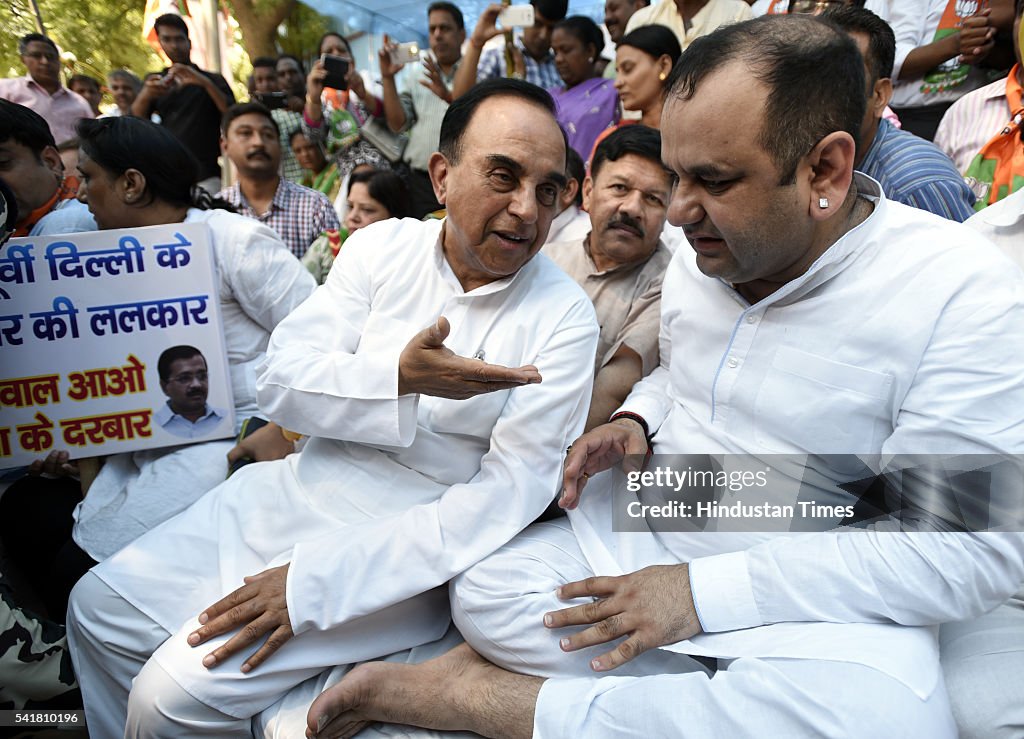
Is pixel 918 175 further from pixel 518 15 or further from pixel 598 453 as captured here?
pixel 518 15

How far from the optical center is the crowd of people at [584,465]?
5.23 ft

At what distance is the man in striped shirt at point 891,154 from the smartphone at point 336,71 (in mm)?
4369

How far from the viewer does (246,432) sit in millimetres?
2801

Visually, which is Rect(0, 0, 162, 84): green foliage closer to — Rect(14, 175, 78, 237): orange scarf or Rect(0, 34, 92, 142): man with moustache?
Rect(0, 34, 92, 142): man with moustache

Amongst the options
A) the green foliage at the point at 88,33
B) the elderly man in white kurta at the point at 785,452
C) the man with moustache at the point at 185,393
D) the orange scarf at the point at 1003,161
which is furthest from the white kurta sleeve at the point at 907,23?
the green foliage at the point at 88,33

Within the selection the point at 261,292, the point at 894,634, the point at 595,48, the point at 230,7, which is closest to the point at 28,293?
the point at 261,292

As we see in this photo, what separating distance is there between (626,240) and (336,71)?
13.8 feet

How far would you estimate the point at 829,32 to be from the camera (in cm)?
175

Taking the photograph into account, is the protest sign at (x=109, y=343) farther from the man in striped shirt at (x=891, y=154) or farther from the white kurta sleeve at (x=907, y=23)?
the white kurta sleeve at (x=907, y=23)

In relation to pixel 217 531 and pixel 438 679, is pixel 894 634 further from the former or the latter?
pixel 217 531

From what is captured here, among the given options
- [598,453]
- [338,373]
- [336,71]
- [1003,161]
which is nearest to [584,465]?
[598,453]

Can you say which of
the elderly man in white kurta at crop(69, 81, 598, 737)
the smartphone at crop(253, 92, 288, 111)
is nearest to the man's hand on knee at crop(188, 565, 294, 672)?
the elderly man in white kurta at crop(69, 81, 598, 737)

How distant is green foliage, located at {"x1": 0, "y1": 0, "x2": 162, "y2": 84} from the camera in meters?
3.94

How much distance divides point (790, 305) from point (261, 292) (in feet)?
6.96
